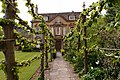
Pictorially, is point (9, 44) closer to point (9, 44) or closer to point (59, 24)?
point (9, 44)

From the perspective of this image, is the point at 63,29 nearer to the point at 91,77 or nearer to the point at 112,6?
the point at 91,77

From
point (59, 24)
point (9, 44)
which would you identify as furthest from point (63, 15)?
point (9, 44)

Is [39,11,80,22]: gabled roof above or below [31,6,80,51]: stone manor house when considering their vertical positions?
above

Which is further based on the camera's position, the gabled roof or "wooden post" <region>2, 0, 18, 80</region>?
the gabled roof

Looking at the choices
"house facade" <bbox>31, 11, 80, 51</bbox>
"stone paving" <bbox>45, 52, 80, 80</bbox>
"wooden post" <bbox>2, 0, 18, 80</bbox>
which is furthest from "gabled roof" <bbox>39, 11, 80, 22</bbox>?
"wooden post" <bbox>2, 0, 18, 80</bbox>

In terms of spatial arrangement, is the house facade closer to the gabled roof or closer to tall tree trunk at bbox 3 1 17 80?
the gabled roof

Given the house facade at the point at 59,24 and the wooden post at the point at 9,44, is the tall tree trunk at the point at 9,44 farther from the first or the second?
the house facade at the point at 59,24

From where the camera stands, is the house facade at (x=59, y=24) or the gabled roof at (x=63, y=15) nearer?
the house facade at (x=59, y=24)

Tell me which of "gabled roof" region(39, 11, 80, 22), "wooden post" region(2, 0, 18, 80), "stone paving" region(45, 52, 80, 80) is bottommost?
"stone paving" region(45, 52, 80, 80)

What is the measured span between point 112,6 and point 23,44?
104 inches

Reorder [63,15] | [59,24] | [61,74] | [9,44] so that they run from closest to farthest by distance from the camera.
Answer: [9,44]
[61,74]
[59,24]
[63,15]

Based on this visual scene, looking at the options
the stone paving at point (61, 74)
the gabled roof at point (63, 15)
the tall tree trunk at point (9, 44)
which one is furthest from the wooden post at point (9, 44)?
the gabled roof at point (63, 15)

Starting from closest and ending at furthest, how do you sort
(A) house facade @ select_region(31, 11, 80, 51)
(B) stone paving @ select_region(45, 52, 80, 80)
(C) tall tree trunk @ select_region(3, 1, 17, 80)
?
(C) tall tree trunk @ select_region(3, 1, 17, 80) < (B) stone paving @ select_region(45, 52, 80, 80) < (A) house facade @ select_region(31, 11, 80, 51)

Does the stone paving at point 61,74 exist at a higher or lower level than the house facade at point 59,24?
lower
